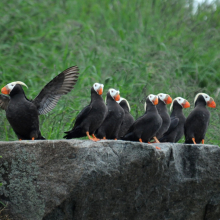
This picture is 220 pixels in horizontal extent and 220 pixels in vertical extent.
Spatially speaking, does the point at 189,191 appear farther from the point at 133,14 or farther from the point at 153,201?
the point at 133,14

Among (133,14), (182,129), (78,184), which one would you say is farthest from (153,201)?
(133,14)

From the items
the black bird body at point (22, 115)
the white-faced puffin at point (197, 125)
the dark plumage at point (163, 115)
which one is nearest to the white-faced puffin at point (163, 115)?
the dark plumage at point (163, 115)

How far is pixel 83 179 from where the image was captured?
3766mm

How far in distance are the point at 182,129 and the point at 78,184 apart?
2.59m

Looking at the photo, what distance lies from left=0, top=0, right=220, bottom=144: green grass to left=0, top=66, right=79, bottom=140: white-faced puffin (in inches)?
35.3

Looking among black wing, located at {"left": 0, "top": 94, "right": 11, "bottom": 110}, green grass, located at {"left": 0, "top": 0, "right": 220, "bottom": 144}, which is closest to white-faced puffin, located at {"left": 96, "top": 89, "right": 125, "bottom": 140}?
green grass, located at {"left": 0, "top": 0, "right": 220, "bottom": 144}

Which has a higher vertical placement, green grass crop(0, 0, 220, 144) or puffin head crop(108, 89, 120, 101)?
green grass crop(0, 0, 220, 144)

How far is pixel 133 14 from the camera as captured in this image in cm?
1099

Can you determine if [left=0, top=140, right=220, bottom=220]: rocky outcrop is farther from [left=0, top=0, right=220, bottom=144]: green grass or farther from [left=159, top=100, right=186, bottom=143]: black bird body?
[left=0, top=0, right=220, bottom=144]: green grass

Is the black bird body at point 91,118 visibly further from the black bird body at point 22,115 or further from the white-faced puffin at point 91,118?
the black bird body at point 22,115

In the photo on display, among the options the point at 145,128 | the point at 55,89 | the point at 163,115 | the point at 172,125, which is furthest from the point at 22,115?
the point at 172,125

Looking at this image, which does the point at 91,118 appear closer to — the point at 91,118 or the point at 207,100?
the point at 91,118

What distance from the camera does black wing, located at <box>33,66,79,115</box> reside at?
16.9ft

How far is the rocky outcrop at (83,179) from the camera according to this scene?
3795 millimetres
